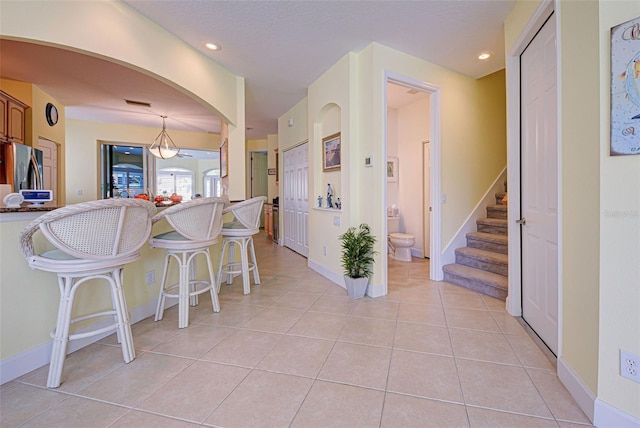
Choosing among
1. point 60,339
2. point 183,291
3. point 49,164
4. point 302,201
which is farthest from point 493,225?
point 49,164

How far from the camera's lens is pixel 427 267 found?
4.19 meters

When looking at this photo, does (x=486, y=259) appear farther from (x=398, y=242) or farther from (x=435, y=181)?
(x=398, y=242)

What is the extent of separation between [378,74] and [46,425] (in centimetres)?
349

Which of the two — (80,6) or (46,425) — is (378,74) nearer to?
(80,6)

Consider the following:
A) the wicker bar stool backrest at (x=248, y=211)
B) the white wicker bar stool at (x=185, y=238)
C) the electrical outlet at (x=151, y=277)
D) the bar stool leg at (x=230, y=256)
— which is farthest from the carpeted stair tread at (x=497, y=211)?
the electrical outlet at (x=151, y=277)

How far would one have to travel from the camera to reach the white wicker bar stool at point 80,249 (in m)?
1.45

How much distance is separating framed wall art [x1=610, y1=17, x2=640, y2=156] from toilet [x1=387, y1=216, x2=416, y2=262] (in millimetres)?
3365

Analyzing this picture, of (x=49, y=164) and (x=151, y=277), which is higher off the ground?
(x=49, y=164)

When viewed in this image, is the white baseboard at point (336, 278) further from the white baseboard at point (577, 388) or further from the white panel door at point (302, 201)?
the white baseboard at point (577, 388)

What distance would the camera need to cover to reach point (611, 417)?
1.22 metres

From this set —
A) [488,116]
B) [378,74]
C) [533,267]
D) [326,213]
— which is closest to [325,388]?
[533,267]

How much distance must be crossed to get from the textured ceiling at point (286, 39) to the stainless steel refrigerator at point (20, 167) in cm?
104

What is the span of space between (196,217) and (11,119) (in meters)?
3.76

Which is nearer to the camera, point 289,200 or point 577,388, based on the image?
point 577,388
